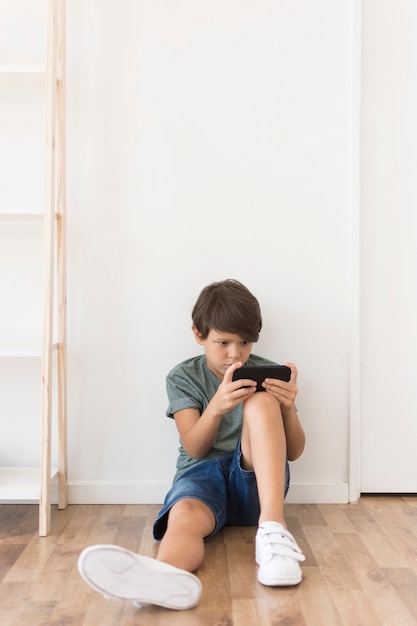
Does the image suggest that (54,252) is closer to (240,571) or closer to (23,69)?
→ (23,69)

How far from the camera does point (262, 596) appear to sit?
1.23 meters

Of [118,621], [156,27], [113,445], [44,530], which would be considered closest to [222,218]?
[156,27]

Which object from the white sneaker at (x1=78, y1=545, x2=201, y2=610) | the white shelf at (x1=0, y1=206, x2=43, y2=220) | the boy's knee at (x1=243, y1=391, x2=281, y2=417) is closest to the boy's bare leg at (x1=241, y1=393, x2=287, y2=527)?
the boy's knee at (x1=243, y1=391, x2=281, y2=417)

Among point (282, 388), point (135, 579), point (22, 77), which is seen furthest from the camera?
point (22, 77)

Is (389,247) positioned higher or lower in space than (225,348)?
higher

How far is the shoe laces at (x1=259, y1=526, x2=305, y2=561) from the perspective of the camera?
1.28 meters

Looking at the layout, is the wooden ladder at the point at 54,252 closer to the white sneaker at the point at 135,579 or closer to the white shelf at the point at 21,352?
the white shelf at the point at 21,352

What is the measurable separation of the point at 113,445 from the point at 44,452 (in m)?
0.28

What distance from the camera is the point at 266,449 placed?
1.40m

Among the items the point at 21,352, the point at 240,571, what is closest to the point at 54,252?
the point at 21,352

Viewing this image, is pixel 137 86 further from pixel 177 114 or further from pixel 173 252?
pixel 173 252

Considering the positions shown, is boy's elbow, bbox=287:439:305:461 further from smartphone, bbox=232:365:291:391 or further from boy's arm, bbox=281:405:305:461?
Answer: smartphone, bbox=232:365:291:391

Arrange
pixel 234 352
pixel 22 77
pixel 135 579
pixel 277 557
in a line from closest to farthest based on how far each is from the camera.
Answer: pixel 135 579 → pixel 277 557 → pixel 234 352 → pixel 22 77

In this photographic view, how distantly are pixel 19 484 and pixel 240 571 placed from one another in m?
0.62
